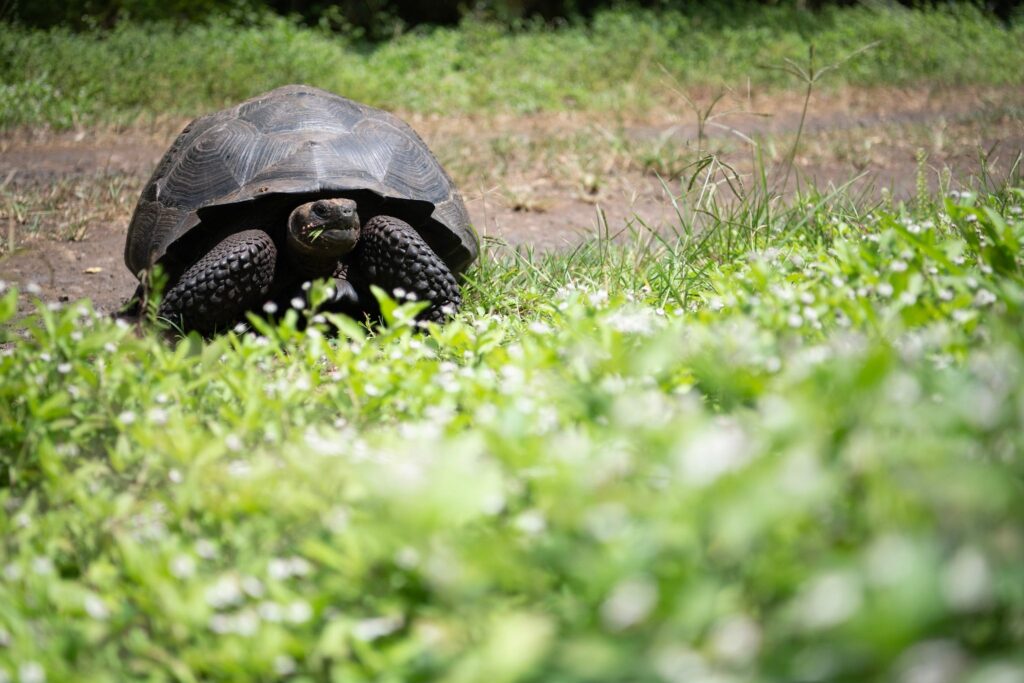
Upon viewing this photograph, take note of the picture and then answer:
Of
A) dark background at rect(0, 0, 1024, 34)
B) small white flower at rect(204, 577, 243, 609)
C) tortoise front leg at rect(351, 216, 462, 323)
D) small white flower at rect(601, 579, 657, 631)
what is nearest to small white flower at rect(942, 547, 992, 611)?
small white flower at rect(601, 579, 657, 631)

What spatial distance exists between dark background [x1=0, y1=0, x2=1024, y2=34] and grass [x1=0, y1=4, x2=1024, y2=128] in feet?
1.53

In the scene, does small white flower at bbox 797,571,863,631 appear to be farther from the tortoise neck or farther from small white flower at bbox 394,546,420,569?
the tortoise neck

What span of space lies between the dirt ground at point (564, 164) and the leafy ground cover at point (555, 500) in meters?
1.70

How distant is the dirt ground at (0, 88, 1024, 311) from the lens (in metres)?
4.20

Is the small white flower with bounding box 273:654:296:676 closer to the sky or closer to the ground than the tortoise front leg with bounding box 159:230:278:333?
closer to the sky

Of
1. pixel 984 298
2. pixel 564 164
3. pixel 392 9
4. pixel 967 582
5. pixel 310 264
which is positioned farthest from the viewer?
pixel 392 9

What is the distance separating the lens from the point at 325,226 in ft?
9.98

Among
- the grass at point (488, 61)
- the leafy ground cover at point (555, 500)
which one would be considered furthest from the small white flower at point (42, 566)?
the grass at point (488, 61)

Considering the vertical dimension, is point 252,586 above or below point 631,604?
below

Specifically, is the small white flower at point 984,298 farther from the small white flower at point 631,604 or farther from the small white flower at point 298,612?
the small white flower at point 298,612

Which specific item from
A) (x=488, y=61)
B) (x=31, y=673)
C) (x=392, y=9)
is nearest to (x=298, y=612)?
(x=31, y=673)

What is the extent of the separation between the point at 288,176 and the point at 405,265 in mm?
489

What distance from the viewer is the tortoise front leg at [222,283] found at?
3.02 m

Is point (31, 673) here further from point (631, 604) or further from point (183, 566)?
point (631, 604)
